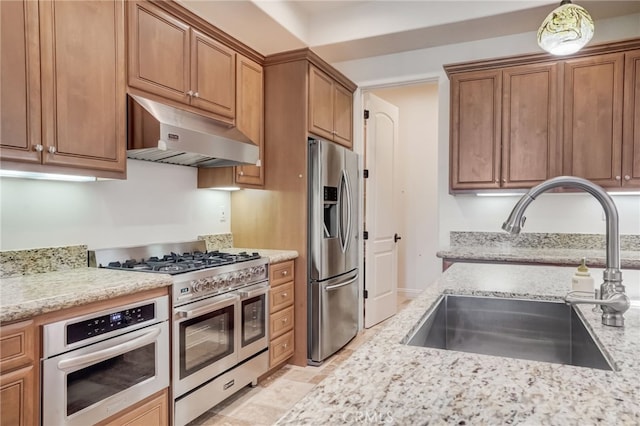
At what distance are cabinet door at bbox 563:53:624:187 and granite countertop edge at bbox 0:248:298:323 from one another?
3.08 metres

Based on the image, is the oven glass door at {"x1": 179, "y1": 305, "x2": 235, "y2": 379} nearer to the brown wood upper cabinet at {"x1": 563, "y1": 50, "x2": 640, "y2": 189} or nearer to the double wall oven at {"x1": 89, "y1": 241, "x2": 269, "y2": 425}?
the double wall oven at {"x1": 89, "y1": 241, "x2": 269, "y2": 425}

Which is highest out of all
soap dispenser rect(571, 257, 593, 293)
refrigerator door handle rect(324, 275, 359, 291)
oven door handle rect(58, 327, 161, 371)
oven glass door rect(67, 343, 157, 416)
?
soap dispenser rect(571, 257, 593, 293)

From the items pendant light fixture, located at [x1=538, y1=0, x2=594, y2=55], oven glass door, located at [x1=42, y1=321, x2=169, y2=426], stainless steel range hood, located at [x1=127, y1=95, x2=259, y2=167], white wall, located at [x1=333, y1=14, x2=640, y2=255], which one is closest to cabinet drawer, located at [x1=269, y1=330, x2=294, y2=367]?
oven glass door, located at [x1=42, y1=321, x2=169, y2=426]

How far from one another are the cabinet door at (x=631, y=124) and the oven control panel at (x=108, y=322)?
11.0 ft

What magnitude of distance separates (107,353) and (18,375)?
0.33 metres

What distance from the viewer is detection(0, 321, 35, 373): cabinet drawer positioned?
4.33 feet

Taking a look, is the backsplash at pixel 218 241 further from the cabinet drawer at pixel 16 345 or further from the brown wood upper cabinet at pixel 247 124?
the cabinet drawer at pixel 16 345

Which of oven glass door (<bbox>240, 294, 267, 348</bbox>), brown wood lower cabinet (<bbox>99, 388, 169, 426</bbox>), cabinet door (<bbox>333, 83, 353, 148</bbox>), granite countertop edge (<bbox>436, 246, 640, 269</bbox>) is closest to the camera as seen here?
brown wood lower cabinet (<bbox>99, 388, 169, 426</bbox>)

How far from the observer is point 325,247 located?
10.6ft

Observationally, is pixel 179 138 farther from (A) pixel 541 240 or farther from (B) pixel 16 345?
(A) pixel 541 240

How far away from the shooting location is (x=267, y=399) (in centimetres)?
258

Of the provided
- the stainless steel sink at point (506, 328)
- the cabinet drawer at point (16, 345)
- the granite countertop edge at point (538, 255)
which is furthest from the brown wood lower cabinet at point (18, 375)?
the granite countertop edge at point (538, 255)

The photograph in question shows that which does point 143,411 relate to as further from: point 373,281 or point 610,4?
point 610,4

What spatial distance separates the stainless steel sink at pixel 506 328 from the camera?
1220 millimetres
